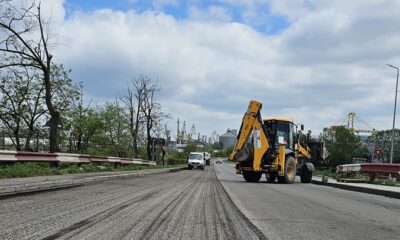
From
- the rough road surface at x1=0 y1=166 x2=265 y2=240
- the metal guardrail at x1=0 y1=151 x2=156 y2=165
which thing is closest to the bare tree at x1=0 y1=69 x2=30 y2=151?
the metal guardrail at x1=0 y1=151 x2=156 y2=165

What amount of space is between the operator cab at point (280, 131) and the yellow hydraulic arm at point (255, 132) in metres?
0.60

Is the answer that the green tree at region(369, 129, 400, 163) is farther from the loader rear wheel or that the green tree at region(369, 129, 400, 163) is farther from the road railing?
the loader rear wheel

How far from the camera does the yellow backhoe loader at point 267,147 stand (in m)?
24.6

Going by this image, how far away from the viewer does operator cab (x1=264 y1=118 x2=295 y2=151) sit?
25.3 meters

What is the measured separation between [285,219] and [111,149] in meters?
58.2

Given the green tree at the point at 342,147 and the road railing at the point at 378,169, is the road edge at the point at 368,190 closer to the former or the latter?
the road railing at the point at 378,169

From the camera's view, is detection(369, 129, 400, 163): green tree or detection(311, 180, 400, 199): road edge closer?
detection(311, 180, 400, 199): road edge

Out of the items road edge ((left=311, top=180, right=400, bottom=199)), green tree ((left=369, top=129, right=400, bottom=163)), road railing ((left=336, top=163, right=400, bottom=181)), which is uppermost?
green tree ((left=369, top=129, right=400, bottom=163))

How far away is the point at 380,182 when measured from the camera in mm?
24391

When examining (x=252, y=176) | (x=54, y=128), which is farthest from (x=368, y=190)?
(x=54, y=128)

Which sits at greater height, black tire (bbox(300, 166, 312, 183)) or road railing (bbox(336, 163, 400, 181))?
road railing (bbox(336, 163, 400, 181))

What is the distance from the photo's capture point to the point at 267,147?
24.8 meters

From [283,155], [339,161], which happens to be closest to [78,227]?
[283,155]

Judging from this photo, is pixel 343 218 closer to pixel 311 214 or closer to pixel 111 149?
pixel 311 214
